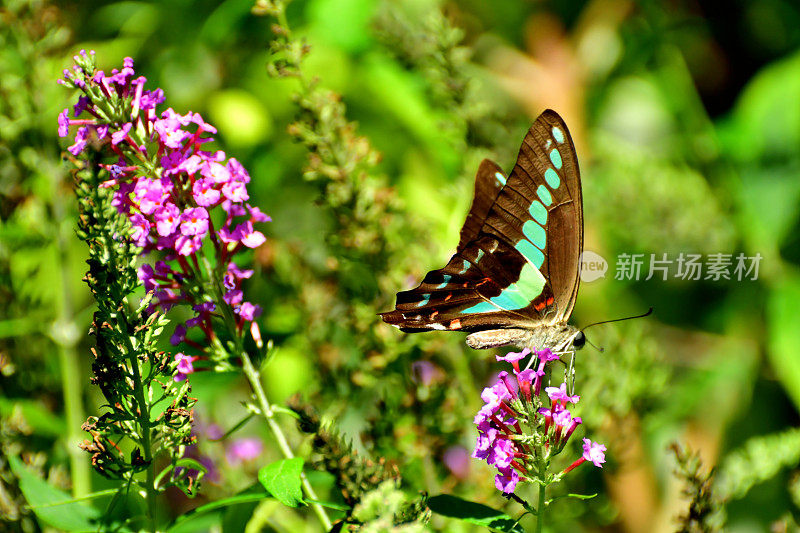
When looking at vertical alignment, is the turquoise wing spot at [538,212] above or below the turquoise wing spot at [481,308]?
above

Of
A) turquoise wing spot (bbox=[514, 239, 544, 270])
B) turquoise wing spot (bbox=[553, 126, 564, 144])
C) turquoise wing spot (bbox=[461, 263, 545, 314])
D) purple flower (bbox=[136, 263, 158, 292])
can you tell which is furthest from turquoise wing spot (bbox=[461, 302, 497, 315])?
purple flower (bbox=[136, 263, 158, 292])

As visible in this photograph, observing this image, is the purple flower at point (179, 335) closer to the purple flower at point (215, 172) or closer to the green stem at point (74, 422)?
the purple flower at point (215, 172)

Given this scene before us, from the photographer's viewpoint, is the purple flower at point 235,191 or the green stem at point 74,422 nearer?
the purple flower at point 235,191

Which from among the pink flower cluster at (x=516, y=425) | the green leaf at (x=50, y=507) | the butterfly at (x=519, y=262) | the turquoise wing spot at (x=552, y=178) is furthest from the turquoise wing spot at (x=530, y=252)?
the green leaf at (x=50, y=507)

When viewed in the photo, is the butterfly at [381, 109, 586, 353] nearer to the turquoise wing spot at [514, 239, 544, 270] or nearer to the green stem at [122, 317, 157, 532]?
the turquoise wing spot at [514, 239, 544, 270]

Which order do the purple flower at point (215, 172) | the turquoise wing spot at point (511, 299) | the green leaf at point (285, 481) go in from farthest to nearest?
the turquoise wing spot at point (511, 299) < the purple flower at point (215, 172) < the green leaf at point (285, 481)

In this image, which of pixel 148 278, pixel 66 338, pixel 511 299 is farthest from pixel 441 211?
pixel 148 278

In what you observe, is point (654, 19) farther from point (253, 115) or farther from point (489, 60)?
point (253, 115)
